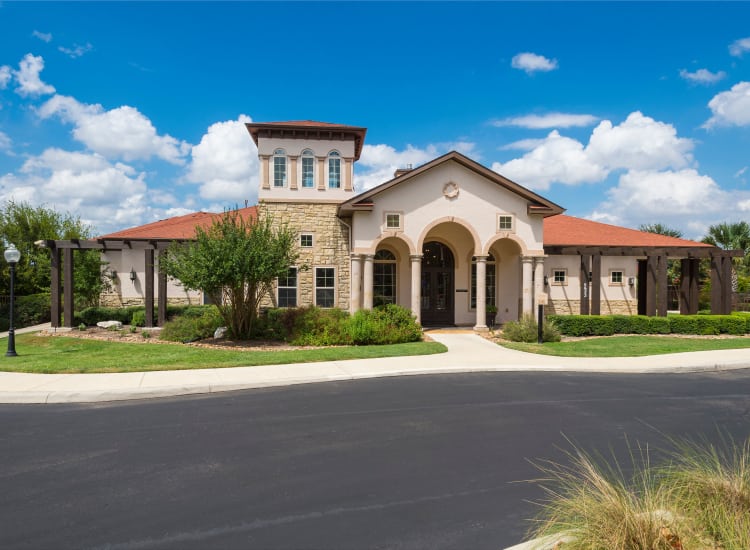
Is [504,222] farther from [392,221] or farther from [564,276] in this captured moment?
[564,276]

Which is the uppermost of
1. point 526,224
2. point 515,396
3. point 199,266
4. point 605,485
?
point 526,224

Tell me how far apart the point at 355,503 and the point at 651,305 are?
68.7ft

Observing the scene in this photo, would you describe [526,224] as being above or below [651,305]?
above

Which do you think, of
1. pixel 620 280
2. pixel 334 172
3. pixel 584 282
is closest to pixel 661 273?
pixel 620 280

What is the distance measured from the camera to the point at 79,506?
4.47 m

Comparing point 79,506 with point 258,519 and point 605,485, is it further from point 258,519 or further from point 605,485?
point 605,485

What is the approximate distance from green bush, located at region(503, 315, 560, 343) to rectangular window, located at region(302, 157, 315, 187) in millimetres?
10421

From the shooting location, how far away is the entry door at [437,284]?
2175cm

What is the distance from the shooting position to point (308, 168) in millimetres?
21078

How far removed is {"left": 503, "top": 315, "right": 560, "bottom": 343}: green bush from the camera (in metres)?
16.9

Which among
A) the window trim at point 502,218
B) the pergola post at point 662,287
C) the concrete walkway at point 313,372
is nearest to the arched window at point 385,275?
the window trim at point 502,218

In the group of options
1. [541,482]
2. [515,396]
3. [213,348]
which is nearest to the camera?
[541,482]

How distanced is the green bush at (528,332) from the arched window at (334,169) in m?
9.65

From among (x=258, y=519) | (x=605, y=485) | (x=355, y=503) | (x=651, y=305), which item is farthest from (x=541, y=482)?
(x=651, y=305)
